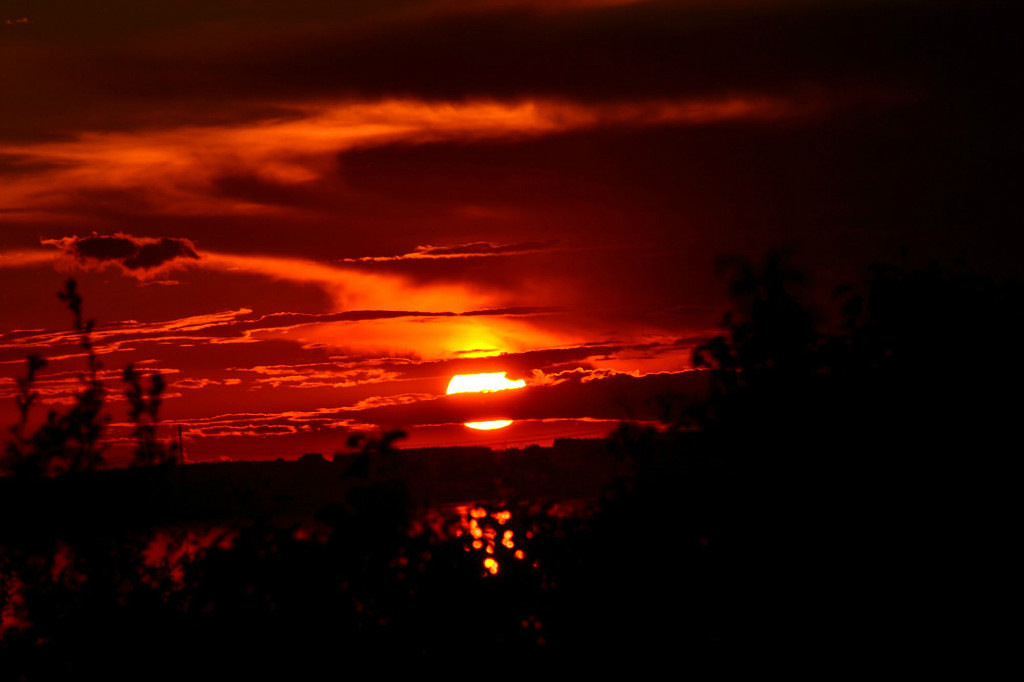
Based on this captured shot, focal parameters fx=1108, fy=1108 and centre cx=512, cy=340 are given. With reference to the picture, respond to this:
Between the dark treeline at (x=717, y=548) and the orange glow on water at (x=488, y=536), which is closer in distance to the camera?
the dark treeline at (x=717, y=548)

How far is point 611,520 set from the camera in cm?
842

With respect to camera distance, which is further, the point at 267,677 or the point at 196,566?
the point at 196,566

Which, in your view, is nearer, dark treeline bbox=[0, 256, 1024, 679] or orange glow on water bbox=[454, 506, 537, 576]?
dark treeline bbox=[0, 256, 1024, 679]

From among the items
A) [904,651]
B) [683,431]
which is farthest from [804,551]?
[683,431]

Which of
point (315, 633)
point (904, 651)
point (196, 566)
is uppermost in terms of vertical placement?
point (196, 566)

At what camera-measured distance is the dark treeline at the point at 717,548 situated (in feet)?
22.6

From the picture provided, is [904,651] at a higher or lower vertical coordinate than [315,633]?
lower

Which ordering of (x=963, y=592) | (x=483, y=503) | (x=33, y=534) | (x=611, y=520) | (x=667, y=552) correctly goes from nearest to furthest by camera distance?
(x=963, y=592) < (x=667, y=552) < (x=611, y=520) < (x=483, y=503) < (x=33, y=534)

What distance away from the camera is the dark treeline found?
6.89 meters

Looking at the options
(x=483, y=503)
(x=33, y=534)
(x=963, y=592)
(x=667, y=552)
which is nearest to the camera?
(x=963, y=592)

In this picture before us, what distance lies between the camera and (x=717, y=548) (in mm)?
7613

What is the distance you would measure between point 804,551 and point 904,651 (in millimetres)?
838

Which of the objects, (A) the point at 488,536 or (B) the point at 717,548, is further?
(A) the point at 488,536

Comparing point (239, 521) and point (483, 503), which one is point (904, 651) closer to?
point (483, 503)
